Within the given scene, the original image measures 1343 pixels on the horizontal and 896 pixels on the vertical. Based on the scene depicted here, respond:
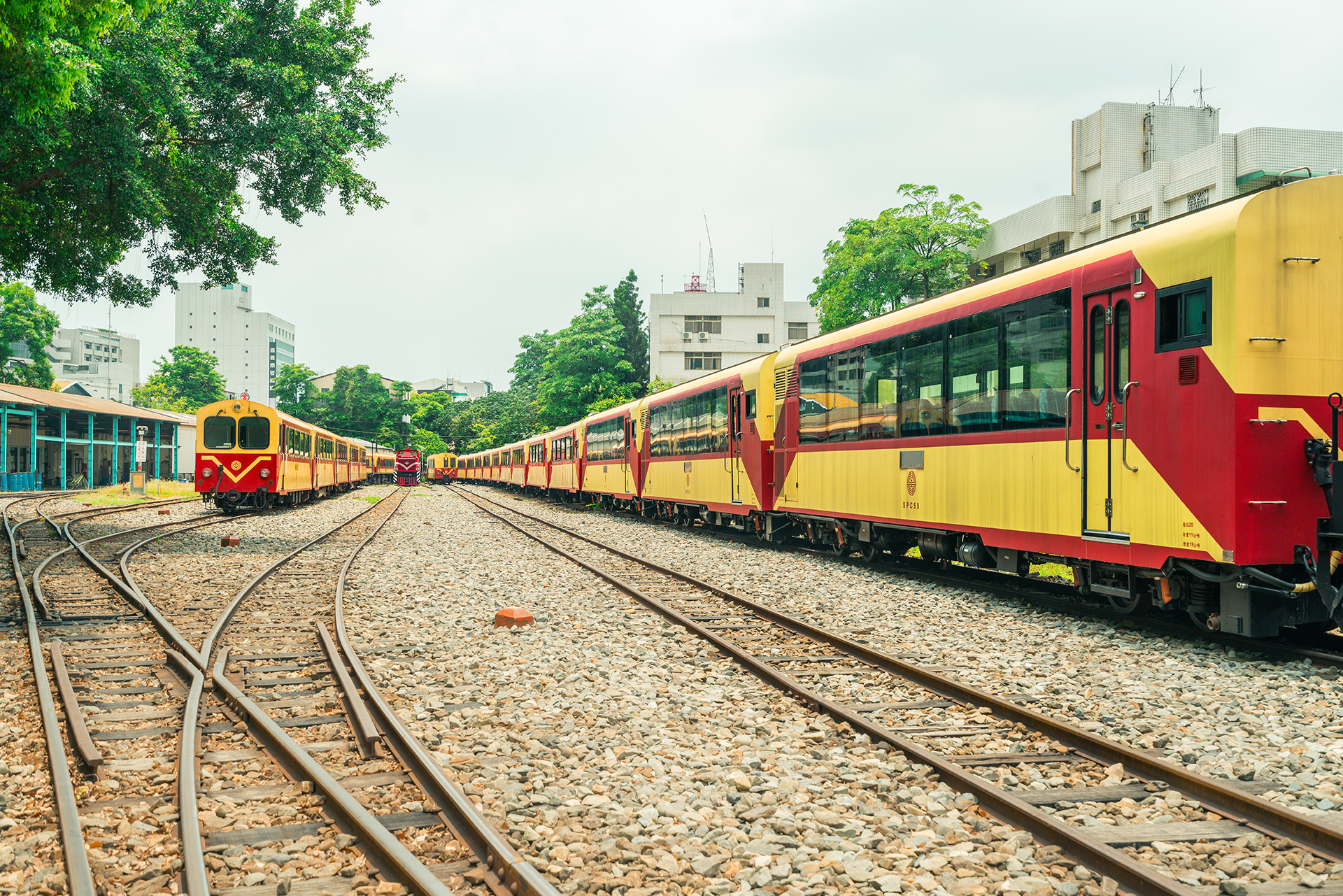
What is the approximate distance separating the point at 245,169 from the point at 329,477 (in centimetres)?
2432

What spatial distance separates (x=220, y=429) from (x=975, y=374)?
21979 mm

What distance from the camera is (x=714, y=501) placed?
1823 centimetres

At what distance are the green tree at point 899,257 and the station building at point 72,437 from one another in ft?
112

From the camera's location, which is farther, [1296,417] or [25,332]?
[25,332]

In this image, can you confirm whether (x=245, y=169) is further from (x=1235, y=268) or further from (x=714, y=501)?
(x=1235, y=268)

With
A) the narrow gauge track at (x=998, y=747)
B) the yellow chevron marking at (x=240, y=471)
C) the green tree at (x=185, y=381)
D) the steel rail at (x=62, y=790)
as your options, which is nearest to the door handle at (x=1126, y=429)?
the narrow gauge track at (x=998, y=747)

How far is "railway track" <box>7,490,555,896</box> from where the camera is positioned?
3.39 meters

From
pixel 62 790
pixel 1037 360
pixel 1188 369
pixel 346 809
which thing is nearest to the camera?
pixel 346 809

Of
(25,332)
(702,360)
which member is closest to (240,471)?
(702,360)

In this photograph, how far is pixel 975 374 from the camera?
9.77 meters

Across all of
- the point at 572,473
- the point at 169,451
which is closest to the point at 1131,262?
the point at 572,473

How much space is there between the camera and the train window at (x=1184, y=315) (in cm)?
692

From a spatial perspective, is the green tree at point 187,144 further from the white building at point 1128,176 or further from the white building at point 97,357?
the white building at point 97,357

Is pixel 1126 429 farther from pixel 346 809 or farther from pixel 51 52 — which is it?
pixel 51 52
